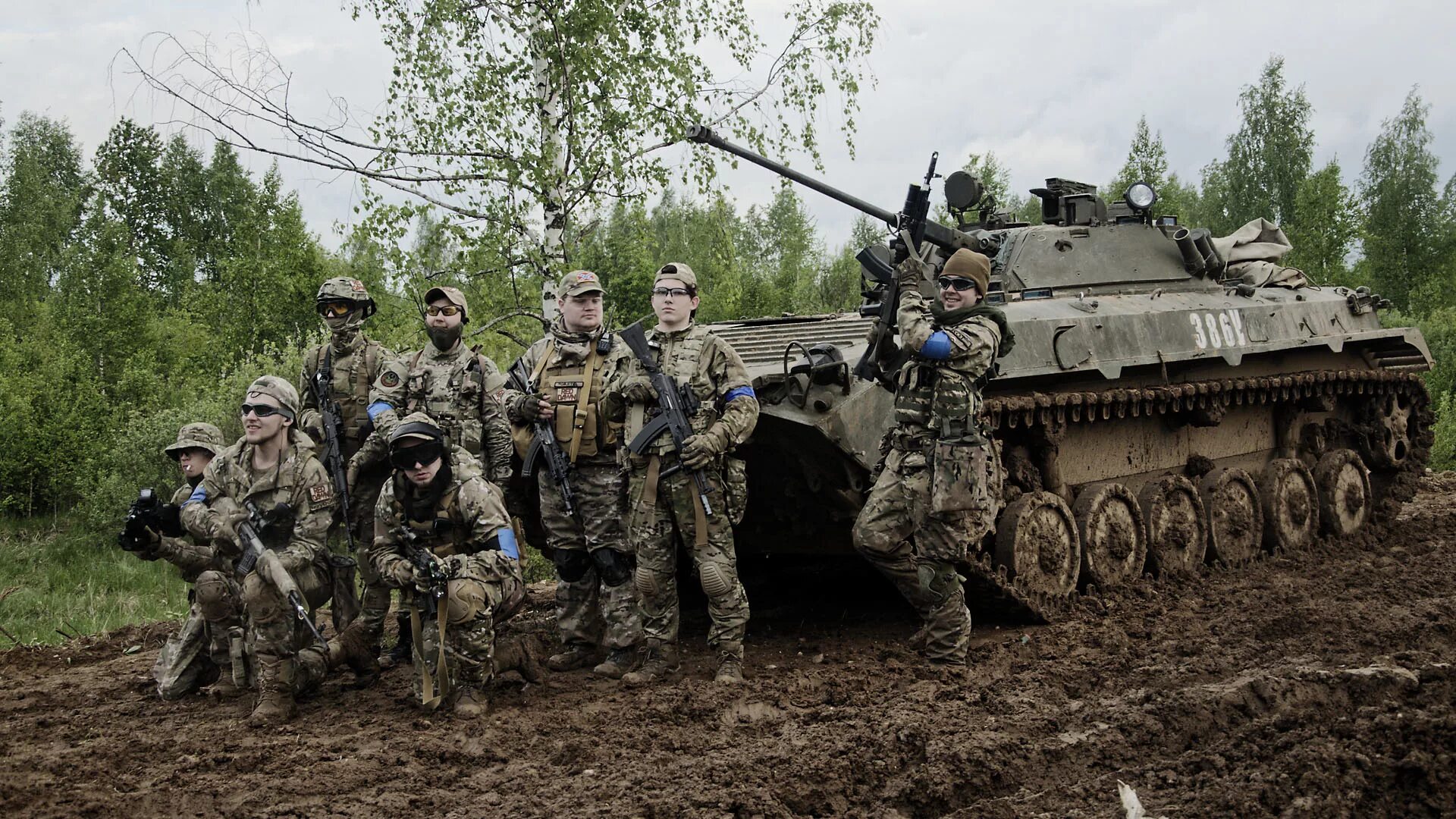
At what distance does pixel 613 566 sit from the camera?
717 cm

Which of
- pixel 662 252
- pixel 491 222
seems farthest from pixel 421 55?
pixel 662 252

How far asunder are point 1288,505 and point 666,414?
19.5ft

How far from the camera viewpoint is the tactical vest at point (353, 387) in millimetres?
7684

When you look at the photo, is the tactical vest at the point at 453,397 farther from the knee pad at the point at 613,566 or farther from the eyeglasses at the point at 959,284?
the eyeglasses at the point at 959,284

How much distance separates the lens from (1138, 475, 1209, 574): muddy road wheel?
9070 mm

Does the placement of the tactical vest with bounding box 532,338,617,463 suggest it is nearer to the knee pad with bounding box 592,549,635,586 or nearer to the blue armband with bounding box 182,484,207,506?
the knee pad with bounding box 592,549,635,586

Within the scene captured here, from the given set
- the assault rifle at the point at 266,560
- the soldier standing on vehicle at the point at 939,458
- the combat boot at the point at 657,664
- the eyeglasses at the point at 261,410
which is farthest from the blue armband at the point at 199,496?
the soldier standing on vehicle at the point at 939,458

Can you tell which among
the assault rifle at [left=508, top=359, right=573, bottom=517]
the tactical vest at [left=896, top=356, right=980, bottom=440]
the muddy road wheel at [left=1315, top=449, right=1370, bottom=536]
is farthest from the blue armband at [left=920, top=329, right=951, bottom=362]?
the muddy road wheel at [left=1315, top=449, right=1370, bottom=536]

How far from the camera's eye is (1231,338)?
9.41 m

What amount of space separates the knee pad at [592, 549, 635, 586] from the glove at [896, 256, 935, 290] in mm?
2061

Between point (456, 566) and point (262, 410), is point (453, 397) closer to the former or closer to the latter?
point (262, 410)

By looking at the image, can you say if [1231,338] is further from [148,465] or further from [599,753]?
[148,465]

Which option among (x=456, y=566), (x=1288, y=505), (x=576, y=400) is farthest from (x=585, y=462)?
(x=1288, y=505)

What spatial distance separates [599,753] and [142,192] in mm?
35083
